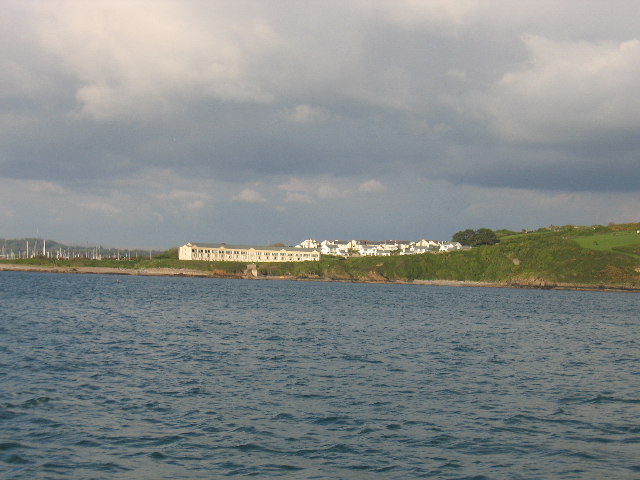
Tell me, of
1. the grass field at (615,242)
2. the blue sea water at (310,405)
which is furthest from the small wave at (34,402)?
the grass field at (615,242)

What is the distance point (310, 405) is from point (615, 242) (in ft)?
605

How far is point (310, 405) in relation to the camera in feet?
75.8

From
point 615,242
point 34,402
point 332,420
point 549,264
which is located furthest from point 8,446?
point 615,242

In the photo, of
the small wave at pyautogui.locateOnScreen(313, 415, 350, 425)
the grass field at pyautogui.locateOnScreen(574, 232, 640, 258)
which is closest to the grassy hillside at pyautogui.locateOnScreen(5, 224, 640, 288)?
the grass field at pyautogui.locateOnScreen(574, 232, 640, 258)

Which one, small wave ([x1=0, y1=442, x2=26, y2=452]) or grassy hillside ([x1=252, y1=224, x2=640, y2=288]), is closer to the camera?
small wave ([x1=0, y1=442, x2=26, y2=452])

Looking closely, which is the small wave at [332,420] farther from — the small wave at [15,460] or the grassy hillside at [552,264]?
the grassy hillside at [552,264]

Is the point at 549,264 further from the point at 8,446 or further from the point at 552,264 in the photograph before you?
the point at 8,446

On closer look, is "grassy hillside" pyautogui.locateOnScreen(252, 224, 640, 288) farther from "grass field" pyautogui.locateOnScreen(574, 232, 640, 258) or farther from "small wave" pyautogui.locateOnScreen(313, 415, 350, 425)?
"small wave" pyautogui.locateOnScreen(313, 415, 350, 425)

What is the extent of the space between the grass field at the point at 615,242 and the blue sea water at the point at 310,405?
139m

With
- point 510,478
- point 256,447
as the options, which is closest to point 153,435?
point 256,447

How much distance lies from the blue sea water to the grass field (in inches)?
5458

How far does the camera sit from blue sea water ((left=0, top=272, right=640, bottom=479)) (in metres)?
16.6

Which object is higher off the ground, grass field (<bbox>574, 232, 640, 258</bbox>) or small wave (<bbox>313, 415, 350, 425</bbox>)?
grass field (<bbox>574, 232, 640, 258</bbox>)

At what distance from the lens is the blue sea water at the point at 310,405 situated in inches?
655
